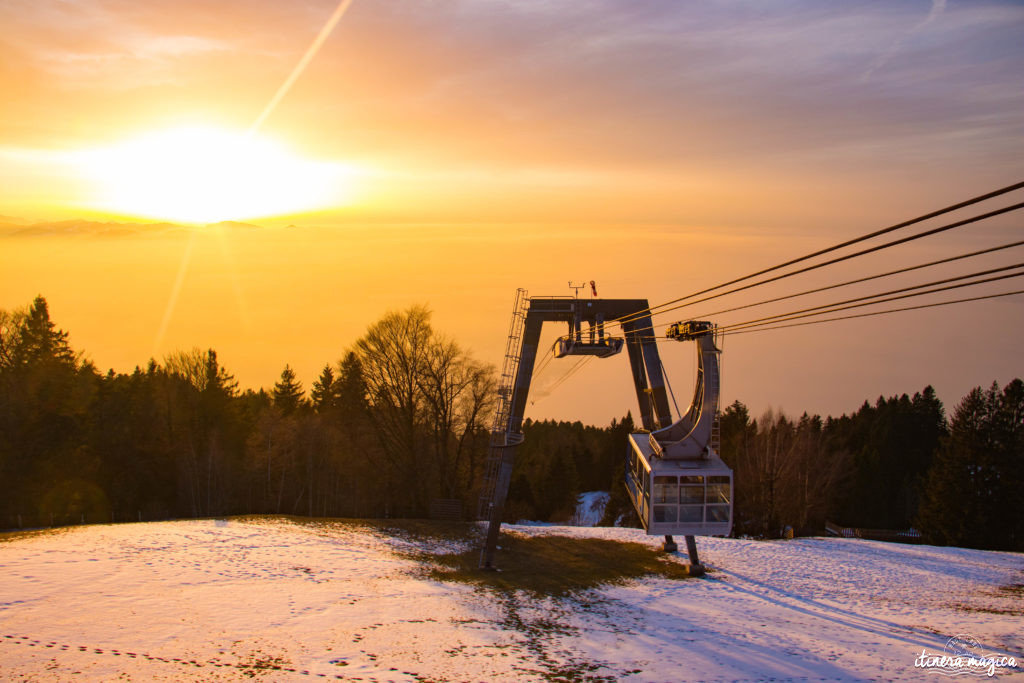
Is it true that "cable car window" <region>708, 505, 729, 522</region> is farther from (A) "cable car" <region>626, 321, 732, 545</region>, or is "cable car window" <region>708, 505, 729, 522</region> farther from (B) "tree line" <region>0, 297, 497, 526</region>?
(B) "tree line" <region>0, 297, 497, 526</region>

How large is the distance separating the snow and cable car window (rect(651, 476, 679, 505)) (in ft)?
11.2

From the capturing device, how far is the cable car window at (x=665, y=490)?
2244 centimetres

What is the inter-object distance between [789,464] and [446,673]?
40.1 meters

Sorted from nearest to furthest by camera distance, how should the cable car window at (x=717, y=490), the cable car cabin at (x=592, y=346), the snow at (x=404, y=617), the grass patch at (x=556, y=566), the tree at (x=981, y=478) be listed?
the snow at (x=404, y=617) < the cable car window at (x=717, y=490) < the grass patch at (x=556, y=566) < the cable car cabin at (x=592, y=346) < the tree at (x=981, y=478)

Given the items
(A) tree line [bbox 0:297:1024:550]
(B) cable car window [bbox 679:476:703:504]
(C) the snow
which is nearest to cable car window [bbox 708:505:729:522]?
(B) cable car window [bbox 679:476:703:504]

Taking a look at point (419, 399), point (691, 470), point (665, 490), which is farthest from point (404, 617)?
point (419, 399)

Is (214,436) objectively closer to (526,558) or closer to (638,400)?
(526,558)

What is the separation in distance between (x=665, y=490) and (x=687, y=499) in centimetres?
77

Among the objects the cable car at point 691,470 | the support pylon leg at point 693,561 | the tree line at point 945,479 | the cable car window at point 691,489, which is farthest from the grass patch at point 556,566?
the tree line at point 945,479

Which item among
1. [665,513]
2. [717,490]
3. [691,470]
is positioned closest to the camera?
[665,513]

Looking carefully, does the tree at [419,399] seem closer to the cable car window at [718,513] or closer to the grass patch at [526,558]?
the grass patch at [526,558]

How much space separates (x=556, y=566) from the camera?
28.5 m

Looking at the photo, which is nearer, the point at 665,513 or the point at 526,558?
the point at 665,513

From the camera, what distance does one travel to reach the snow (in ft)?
50.2
